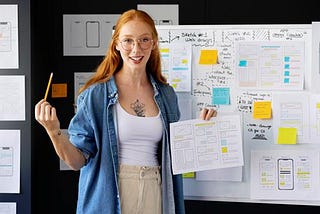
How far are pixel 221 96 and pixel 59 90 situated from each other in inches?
47.4

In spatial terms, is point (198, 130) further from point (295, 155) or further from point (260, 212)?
point (260, 212)

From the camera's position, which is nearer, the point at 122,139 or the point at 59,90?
the point at 122,139

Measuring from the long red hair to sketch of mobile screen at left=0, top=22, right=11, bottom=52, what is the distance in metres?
0.98

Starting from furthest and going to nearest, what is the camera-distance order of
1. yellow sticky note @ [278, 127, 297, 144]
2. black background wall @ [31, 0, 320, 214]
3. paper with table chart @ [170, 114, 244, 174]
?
black background wall @ [31, 0, 320, 214]
yellow sticky note @ [278, 127, 297, 144]
paper with table chart @ [170, 114, 244, 174]

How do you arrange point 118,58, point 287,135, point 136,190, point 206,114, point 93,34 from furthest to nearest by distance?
point 93,34 < point 287,135 < point 206,114 < point 118,58 < point 136,190

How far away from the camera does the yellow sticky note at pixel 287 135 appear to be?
2.27 m

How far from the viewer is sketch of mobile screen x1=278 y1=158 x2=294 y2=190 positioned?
2273mm

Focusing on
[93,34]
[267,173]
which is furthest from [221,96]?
[93,34]

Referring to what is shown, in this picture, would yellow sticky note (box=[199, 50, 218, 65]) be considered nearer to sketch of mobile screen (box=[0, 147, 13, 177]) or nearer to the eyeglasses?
A: the eyeglasses

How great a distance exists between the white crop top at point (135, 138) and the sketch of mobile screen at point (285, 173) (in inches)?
29.6

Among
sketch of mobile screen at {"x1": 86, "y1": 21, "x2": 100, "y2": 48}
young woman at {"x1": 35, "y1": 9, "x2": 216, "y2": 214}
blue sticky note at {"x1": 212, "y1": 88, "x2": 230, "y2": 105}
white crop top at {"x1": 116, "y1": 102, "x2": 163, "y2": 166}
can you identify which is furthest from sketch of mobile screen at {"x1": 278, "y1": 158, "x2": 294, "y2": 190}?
sketch of mobile screen at {"x1": 86, "y1": 21, "x2": 100, "y2": 48}

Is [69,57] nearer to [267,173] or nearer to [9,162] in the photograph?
[9,162]

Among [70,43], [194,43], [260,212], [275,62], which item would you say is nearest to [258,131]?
[275,62]

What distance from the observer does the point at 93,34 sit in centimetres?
300
